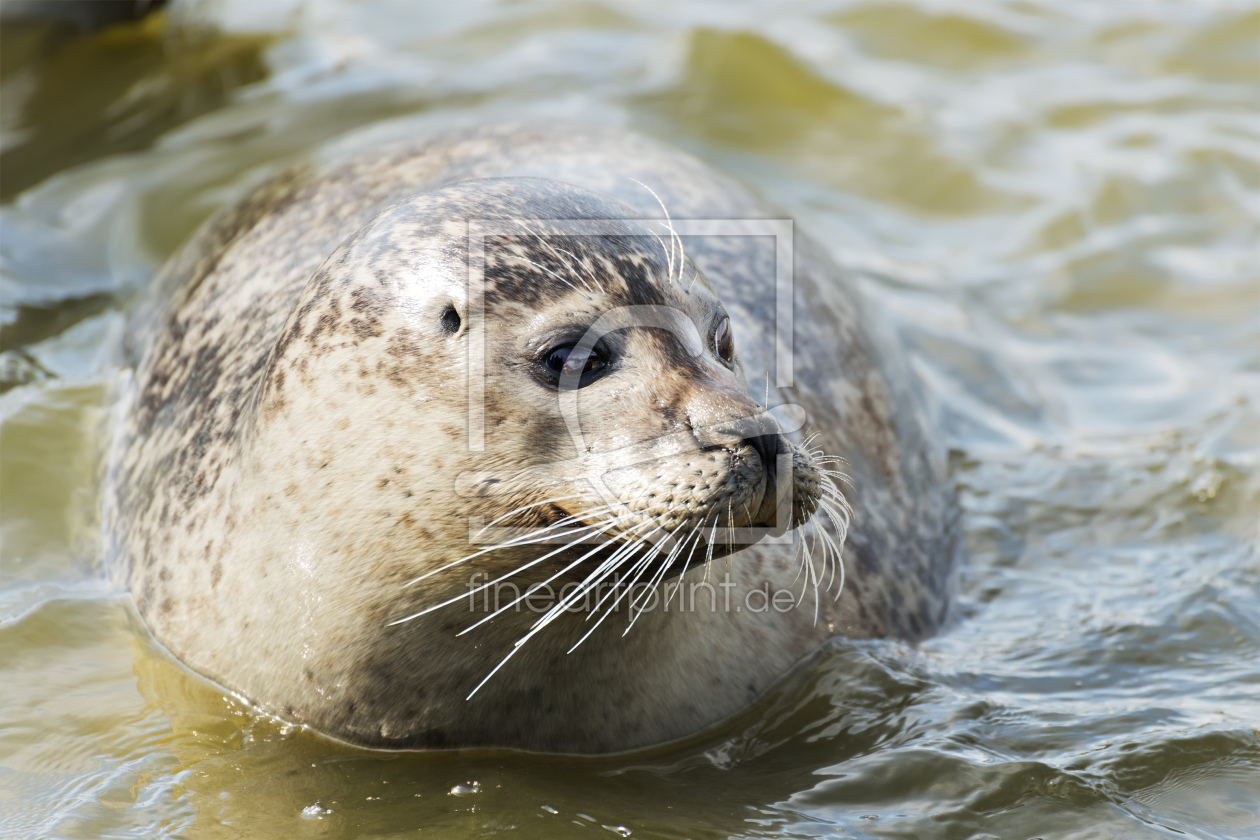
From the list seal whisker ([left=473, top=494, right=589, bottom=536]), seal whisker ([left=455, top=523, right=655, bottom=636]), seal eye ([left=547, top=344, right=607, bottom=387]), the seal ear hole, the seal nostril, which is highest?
the seal ear hole

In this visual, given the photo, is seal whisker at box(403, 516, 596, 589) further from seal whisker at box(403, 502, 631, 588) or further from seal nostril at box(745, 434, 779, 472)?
seal nostril at box(745, 434, 779, 472)

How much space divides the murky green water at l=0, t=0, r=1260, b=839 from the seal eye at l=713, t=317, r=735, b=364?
97 cm

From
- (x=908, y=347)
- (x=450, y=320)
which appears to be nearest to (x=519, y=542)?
(x=450, y=320)

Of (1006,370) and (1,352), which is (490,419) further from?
(1006,370)

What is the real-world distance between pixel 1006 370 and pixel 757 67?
279 centimetres

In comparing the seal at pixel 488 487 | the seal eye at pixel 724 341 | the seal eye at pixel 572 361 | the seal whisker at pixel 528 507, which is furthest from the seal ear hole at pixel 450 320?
the seal eye at pixel 724 341

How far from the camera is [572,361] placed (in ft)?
10.2

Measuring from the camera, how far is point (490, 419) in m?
3.08

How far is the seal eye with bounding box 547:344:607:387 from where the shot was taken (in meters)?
3.12

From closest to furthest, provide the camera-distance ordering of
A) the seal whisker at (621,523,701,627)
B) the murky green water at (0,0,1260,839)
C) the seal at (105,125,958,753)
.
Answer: the seal whisker at (621,523,701,627) < the seal at (105,125,958,753) < the murky green water at (0,0,1260,839)

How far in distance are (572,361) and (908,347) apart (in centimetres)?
321

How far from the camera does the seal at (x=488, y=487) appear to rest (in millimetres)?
3082

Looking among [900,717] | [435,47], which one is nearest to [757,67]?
[435,47]

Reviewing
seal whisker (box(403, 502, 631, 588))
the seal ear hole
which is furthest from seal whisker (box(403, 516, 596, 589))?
the seal ear hole
